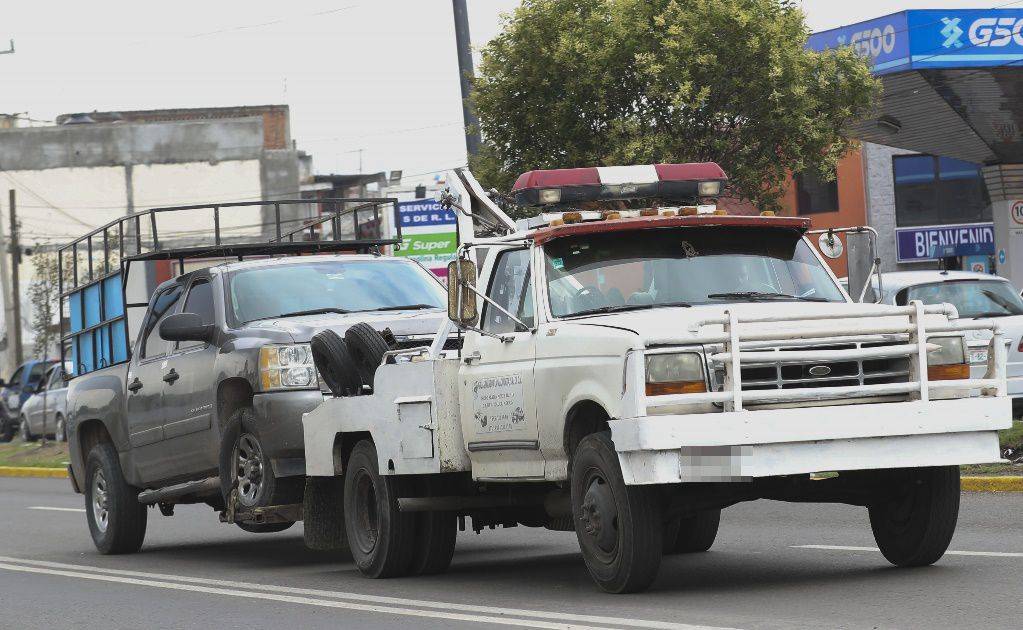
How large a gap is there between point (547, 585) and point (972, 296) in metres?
10.3

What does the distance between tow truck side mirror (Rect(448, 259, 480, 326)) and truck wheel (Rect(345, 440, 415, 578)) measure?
145cm

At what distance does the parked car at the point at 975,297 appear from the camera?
18750mm

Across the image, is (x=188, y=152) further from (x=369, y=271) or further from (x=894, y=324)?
(x=894, y=324)

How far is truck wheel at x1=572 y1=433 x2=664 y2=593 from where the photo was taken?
8.32 metres

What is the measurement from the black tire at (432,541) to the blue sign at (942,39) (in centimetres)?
2162

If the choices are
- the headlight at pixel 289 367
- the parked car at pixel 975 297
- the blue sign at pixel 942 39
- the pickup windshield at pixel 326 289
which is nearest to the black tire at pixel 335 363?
the headlight at pixel 289 367

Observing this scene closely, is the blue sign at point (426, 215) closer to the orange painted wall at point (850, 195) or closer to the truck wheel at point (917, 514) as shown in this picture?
the orange painted wall at point (850, 195)

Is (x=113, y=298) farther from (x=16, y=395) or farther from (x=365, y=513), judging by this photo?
(x=16, y=395)

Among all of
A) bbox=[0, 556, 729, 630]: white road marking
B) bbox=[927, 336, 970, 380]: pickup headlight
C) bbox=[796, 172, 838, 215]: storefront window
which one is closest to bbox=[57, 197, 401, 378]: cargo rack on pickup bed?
bbox=[0, 556, 729, 630]: white road marking

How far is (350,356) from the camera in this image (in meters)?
11.1

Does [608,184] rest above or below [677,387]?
above

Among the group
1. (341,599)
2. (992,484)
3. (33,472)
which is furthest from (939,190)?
(341,599)

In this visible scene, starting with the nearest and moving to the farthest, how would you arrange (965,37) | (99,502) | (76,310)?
(99,502), (76,310), (965,37)

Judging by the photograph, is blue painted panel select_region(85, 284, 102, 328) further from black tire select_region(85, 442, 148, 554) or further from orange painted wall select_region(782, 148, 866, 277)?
orange painted wall select_region(782, 148, 866, 277)
